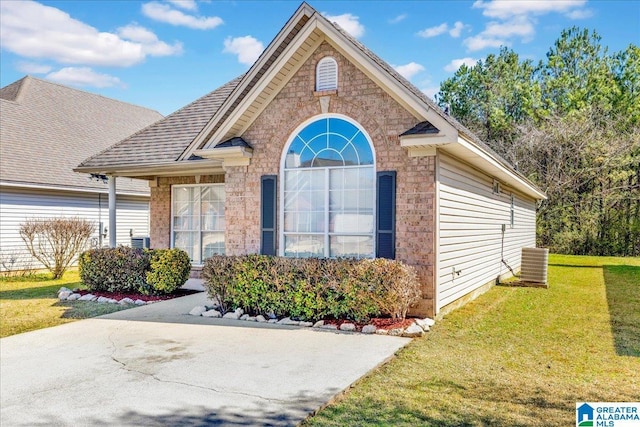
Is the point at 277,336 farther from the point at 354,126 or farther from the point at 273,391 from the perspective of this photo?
the point at 354,126

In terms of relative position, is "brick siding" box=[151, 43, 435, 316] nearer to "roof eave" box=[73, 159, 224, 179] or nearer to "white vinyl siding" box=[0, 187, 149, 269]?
"roof eave" box=[73, 159, 224, 179]

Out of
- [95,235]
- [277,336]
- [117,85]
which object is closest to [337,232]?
[277,336]

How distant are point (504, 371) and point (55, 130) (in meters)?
19.3

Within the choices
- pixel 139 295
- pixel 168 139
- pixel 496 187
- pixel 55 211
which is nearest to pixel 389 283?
pixel 139 295

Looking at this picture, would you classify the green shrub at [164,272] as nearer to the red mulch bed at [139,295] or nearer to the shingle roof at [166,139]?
the red mulch bed at [139,295]

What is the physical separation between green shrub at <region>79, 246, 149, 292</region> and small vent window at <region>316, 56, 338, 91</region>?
17.8 ft

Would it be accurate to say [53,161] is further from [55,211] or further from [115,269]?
[115,269]

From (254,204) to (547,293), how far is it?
7.68m

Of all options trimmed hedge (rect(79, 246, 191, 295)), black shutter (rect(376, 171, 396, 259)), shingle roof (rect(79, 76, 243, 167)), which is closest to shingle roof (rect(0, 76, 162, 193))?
shingle roof (rect(79, 76, 243, 167))

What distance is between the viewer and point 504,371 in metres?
5.66

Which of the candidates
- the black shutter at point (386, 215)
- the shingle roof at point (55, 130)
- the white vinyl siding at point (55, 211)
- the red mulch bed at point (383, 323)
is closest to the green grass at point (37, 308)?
the white vinyl siding at point (55, 211)

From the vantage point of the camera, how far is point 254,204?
31.0ft

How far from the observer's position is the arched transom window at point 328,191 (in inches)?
336

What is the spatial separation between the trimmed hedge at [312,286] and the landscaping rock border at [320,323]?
152 mm
